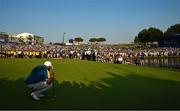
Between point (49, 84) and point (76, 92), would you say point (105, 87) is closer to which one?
point (76, 92)

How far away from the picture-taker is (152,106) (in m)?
11.5

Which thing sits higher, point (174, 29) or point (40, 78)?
point (174, 29)

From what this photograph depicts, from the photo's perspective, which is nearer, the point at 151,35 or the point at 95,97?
the point at 95,97

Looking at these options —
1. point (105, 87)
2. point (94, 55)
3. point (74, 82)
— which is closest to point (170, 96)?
point (105, 87)

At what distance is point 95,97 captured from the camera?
13.2 metres

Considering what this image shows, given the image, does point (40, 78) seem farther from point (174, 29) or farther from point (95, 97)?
point (174, 29)

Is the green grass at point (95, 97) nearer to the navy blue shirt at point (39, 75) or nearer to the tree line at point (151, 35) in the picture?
the navy blue shirt at point (39, 75)

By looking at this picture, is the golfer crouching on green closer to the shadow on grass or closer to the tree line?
the shadow on grass

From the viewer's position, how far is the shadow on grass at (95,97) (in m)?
11.6

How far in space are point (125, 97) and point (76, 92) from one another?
2254 millimetres

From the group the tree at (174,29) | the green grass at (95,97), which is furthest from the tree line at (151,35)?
the green grass at (95,97)

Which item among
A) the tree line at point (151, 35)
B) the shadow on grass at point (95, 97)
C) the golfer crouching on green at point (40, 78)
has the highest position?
the tree line at point (151, 35)

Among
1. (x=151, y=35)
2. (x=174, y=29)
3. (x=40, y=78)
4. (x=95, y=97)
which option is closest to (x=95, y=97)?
(x=95, y=97)

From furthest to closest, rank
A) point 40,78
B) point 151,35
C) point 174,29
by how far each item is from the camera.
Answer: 1. point 174,29
2. point 151,35
3. point 40,78
